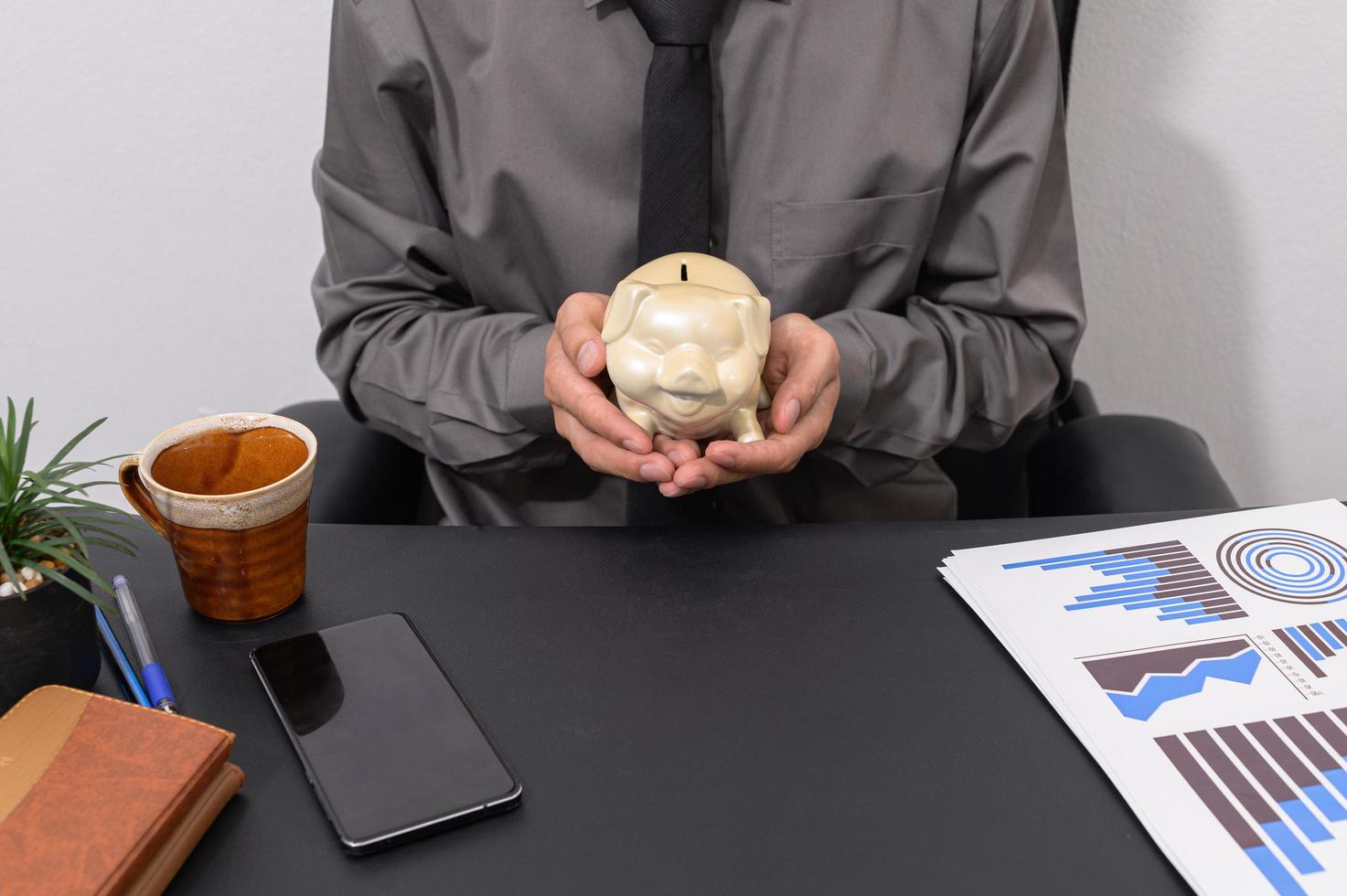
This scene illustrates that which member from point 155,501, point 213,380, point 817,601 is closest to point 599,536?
point 817,601

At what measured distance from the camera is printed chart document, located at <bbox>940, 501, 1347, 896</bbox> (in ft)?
1.78

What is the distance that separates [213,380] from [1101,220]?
4.04 feet

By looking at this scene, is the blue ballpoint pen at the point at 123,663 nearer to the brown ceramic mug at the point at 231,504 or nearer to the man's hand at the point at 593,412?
the brown ceramic mug at the point at 231,504

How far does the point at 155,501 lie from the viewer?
65 cm

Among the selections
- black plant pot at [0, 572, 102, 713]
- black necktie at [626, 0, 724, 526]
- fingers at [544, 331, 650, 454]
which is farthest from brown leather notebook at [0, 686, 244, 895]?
black necktie at [626, 0, 724, 526]

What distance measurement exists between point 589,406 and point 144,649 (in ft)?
0.98

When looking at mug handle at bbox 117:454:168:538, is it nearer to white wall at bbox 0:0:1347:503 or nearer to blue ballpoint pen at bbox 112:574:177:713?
blue ballpoint pen at bbox 112:574:177:713

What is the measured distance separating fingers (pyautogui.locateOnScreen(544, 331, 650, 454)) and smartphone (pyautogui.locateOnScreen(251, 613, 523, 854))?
174mm

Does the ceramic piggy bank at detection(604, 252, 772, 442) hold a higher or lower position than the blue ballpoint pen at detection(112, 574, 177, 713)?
higher

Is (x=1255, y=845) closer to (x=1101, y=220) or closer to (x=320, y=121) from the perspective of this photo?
(x=1101, y=220)

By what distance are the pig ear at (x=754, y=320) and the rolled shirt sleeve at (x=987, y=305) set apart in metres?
0.21

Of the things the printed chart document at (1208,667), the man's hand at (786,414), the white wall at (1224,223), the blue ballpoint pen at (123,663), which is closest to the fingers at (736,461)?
the man's hand at (786,414)

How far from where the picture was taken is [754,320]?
29.0 inches

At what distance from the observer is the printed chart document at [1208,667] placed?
54 centimetres
